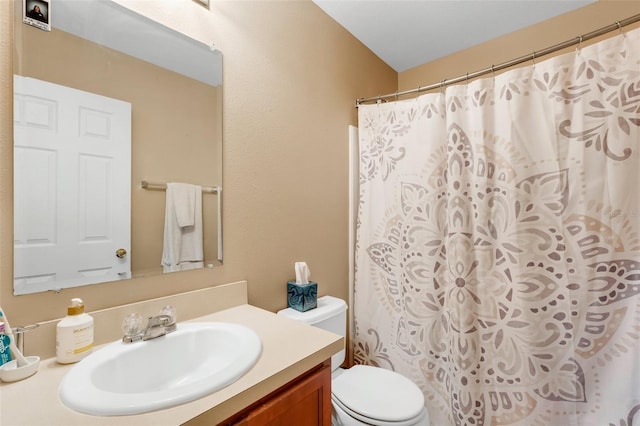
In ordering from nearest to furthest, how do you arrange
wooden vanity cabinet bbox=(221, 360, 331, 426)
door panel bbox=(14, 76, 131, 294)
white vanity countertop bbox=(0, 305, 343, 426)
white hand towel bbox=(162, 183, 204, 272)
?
white vanity countertop bbox=(0, 305, 343, 426) → wooden vanity cabinet bbox=(221, 360, 331, 426) → door panel bbox=(14, 76, 131, 294) → white hand towel bbox=(162, 183, 204, 272)

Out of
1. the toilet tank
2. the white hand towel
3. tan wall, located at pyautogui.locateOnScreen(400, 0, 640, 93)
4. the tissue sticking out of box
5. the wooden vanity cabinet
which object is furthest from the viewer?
tan wall, located at pyautogui.locateOnScreen(400, 0, 640, 93)

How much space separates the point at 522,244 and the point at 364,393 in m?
1.03

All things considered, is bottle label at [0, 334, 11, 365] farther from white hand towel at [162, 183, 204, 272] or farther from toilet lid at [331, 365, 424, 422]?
toilet lid at [331, 365, 424, 422]

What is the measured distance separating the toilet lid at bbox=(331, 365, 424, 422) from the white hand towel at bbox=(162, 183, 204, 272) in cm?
89

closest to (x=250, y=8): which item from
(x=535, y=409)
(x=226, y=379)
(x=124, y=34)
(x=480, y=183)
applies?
(x=124, y=34)

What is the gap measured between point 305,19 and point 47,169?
1.45 metres

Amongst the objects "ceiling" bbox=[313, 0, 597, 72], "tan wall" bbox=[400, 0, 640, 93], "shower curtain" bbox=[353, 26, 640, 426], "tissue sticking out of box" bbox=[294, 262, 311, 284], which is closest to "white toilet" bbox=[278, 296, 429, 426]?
"tissue sticking out of box" bbox=[294, 262, 311, 284]

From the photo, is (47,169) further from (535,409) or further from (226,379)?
(535,409)

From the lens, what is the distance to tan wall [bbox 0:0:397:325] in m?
0.86

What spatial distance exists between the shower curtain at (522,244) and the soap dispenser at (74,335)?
1.46 m

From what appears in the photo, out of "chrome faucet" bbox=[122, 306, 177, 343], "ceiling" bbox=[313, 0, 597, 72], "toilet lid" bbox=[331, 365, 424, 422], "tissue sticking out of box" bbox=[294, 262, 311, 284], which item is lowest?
"toilet lid" bbox=[331, 365, 424, 422]

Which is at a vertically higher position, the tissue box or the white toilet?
the tissue box

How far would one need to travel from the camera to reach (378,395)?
4.39 ft

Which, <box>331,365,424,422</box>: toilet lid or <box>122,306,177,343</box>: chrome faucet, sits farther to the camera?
<box>331,365,424,422</box>: toilet lid
